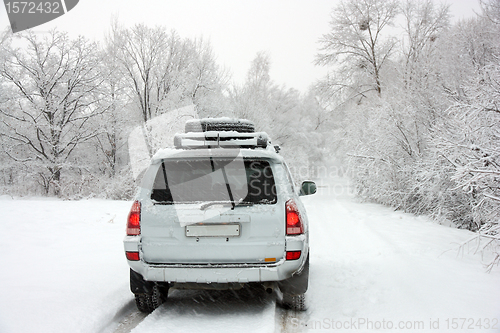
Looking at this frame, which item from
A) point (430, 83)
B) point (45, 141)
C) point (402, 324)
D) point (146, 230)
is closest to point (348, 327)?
point (402, 324)

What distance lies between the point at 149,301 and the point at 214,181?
142 centimetres

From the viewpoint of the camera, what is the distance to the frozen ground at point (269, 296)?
9.96ft

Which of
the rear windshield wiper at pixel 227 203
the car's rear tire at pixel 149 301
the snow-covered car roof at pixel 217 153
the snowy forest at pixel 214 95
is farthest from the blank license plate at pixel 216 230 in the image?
the snowy forest at pixel 214 95

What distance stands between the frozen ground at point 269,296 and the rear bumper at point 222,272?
1.45 feet

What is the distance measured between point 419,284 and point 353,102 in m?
18.0

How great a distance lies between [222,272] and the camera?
2.98 metres

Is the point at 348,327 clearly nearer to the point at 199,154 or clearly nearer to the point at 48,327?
the point at 199,154

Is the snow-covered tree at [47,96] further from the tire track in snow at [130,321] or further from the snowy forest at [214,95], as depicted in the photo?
the tire track in snow at [130,321]

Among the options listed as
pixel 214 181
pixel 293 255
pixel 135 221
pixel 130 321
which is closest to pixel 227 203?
pixel 214 181

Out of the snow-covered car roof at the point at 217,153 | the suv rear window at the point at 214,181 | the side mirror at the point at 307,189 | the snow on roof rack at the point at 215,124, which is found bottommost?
the side mirror at the point at 307,189

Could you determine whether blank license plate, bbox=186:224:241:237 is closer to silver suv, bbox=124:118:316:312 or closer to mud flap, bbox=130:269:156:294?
silver suv, bbox=124:118:316:312

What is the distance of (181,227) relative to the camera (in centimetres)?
303

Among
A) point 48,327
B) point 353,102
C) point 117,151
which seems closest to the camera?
point 48,327
